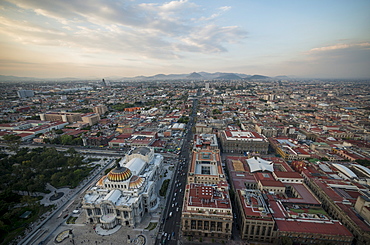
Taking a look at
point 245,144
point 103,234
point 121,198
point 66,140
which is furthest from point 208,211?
point 66,140

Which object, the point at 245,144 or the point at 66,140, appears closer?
the point at 245,144

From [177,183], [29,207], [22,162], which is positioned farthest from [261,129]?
[22,162]

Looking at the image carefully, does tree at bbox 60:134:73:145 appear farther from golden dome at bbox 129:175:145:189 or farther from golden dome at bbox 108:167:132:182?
A: golden dome at bbox 129:175:145:189

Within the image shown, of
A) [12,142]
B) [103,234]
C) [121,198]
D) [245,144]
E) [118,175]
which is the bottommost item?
[103,234]

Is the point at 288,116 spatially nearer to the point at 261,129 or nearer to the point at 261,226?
the point at 261,129

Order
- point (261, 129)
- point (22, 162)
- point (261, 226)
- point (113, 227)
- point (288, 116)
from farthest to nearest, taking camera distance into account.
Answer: point (288, 116) → point (261, 129) → point (22, 162) → point (113, 227) → point (261, 226)

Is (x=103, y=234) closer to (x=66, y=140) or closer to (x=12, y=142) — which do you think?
(x=66, y=140)

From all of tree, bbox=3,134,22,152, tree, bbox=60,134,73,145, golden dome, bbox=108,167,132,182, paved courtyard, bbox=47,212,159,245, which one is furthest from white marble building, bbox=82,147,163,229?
tree, bbox=3,134,22,152

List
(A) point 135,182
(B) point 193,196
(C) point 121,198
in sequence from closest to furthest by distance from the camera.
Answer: (B) point 193,196 → (C) point 121,198 → (A) point 135,182
